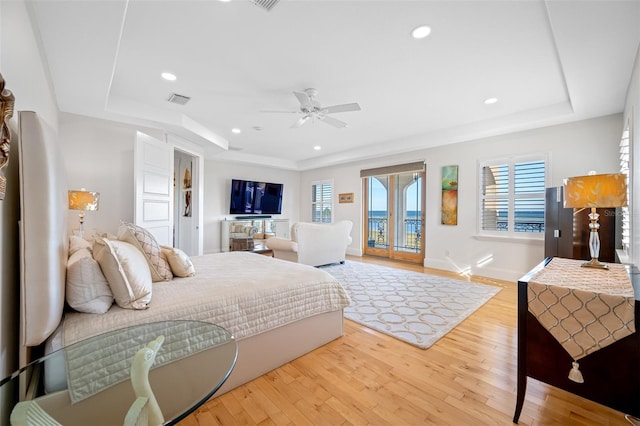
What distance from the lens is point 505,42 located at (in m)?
2.26

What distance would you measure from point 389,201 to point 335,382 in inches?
195

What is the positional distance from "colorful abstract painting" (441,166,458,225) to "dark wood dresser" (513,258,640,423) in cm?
352

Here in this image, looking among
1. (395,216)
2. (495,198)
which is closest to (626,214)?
(495,198)

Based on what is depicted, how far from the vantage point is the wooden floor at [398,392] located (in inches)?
57.0

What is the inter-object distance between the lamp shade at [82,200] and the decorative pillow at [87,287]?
2109 millimetres

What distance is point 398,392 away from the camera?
5.45 ft

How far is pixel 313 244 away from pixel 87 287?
12.1 ft

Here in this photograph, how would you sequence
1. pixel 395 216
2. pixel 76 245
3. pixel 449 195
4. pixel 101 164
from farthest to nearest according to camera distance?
1. pixel 395 216
2. pixel 449 195
3. pixel 101 164
4. pixel 76 245

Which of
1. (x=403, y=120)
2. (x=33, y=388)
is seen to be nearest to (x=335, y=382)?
(x=33, y=388)

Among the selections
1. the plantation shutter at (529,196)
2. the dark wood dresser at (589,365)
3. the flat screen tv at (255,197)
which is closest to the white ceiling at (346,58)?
the plantation shutter at (529,196)

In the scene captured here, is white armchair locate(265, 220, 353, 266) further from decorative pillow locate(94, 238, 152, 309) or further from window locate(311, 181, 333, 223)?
decorative pillow locate(94, 238, 152, 309)

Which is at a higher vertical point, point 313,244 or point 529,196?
point 529,196

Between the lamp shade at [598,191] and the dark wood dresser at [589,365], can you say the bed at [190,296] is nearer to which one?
the dark wood dresser at [589,365]

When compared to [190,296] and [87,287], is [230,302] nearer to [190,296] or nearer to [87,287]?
[190,296]
